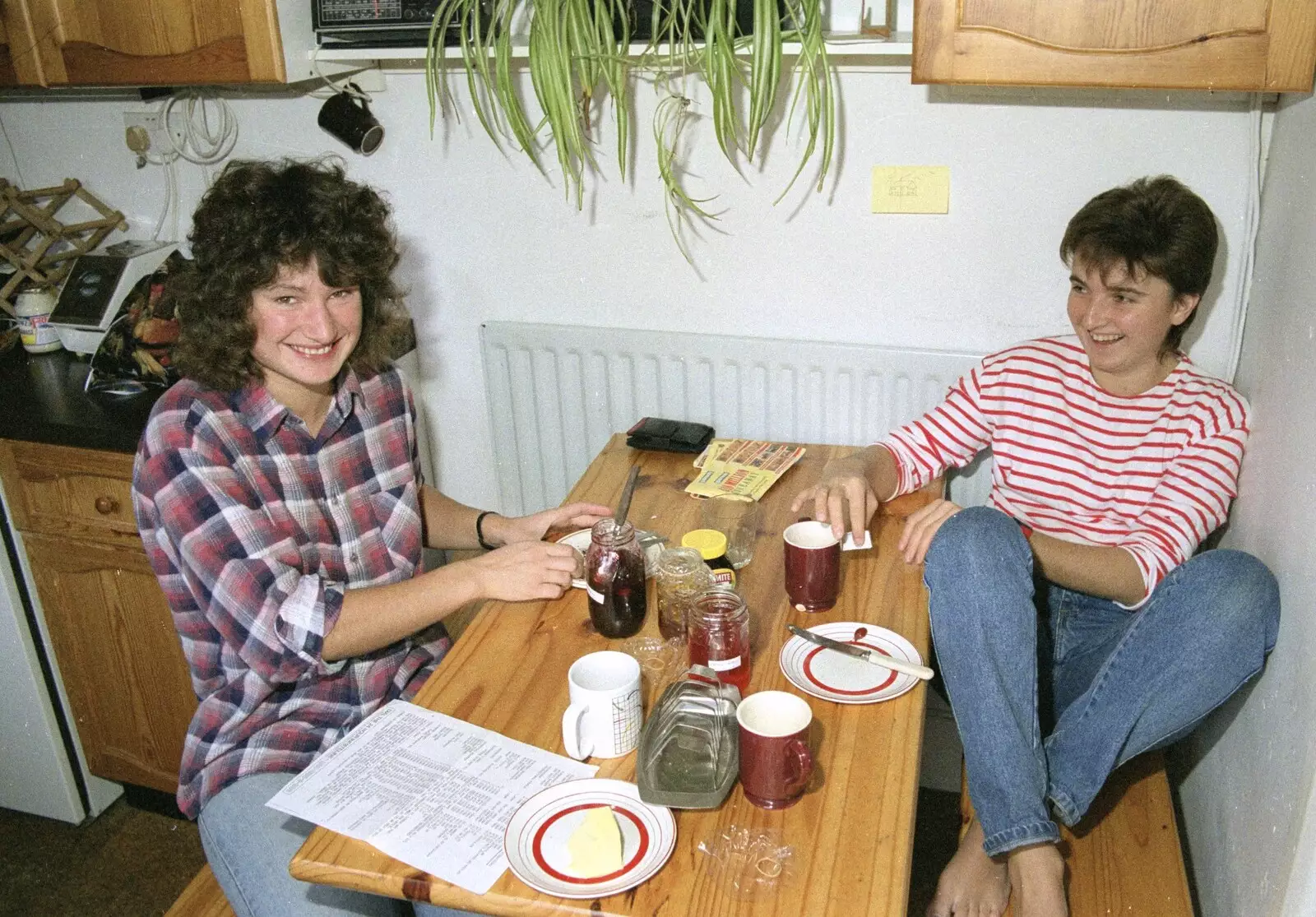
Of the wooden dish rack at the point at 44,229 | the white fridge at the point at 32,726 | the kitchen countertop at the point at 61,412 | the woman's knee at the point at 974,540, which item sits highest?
the wooden dish rack at the point at 44,229

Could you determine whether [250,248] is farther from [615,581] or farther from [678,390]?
[678,390]

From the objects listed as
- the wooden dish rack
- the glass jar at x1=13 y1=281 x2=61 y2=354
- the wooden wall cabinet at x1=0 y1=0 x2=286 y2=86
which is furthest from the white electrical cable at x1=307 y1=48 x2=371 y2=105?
the glass jar at x1=13 y1=281 x2=61 y2=354

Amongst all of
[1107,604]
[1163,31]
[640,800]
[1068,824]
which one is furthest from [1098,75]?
[640,800]

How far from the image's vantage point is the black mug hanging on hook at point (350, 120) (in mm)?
2172

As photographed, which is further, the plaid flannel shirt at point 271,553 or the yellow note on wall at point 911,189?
Result: the yellow note on wall at point 911,189

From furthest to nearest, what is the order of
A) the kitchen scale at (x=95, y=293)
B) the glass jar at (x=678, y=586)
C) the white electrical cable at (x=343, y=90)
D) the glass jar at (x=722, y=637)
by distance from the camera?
the kitchen scale at (x=95, y=293), the white electrical cable at (x=343, y=90), the glass jar at (x=678, y=586), the glass jar at (x=722, y=637)

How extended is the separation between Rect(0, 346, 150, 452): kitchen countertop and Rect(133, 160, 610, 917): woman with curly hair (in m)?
0.47

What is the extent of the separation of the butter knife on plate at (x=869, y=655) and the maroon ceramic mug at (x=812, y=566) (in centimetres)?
8

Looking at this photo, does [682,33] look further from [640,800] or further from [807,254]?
[640,800]

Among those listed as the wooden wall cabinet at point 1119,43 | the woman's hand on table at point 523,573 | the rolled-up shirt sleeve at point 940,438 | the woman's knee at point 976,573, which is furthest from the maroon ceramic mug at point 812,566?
the wooden wall cabinet at point 1119,43

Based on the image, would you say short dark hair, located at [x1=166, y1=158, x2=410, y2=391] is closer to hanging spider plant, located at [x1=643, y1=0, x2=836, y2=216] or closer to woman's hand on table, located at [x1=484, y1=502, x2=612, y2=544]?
woman's hand on table, located at [x1=484, y1=502, x2=612, y2=544]

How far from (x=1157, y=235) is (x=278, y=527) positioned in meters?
1.30

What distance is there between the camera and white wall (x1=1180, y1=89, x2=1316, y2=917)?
3.84 feet

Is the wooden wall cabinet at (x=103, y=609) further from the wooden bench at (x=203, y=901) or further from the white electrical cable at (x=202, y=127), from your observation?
the white electrical cable at (x=202, y=127)
